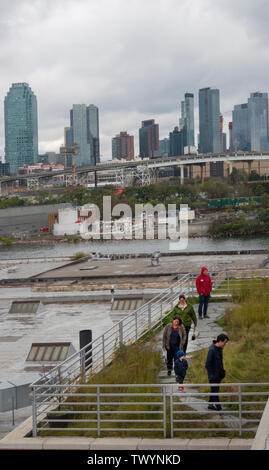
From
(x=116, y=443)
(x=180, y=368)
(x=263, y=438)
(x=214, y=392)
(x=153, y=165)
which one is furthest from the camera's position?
(x=153, y=165)

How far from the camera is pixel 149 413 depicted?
7090mm

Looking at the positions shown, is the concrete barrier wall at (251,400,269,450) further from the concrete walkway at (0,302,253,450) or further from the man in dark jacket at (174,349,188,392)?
the man in dark jacket at (174,349,188,392)

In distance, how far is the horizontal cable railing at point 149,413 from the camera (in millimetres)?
6633

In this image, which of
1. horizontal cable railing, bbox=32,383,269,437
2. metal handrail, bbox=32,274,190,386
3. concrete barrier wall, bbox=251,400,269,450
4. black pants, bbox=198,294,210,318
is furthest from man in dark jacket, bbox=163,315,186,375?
black pants, bbox=198,294,210,318

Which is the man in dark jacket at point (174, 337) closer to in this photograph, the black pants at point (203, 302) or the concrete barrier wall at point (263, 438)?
the concrete barrier wall at point (263, 438)

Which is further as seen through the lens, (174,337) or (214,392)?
(174,337)

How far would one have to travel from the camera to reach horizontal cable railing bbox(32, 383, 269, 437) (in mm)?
6633

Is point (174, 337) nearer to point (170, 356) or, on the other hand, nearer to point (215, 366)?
point (170, 356)

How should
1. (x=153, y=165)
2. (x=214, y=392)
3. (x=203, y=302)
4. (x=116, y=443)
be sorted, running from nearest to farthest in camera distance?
(x=116, y=443) → (x=214, y=392) → (x=203, y=302) → (x=153, y=165)

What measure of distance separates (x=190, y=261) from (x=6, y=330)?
500 inches

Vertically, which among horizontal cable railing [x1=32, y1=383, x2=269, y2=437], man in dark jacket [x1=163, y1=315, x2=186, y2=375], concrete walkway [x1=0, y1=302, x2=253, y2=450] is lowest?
concrete walkway [x1=0, y1=302, x2=253, y2=450]

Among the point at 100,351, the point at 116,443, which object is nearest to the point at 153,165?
the point at 100,351

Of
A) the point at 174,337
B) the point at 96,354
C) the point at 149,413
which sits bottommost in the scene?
the point at 149,413

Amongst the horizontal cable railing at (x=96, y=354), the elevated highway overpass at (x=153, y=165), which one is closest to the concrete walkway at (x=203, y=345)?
the horizontal cable railing at (x=96, y=354)
